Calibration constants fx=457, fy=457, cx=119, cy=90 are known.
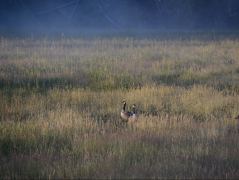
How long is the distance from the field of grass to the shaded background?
1282 inches

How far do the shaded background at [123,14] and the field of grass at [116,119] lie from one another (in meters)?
32.6

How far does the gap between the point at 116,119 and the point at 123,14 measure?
45.5 meters

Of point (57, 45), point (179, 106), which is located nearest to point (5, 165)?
point (179, 106)

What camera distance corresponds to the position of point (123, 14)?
54156 millimetres

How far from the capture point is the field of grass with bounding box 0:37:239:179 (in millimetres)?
6750

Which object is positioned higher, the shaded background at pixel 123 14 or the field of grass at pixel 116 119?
the shaded background at pixel 123 14

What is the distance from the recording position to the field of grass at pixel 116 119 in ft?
22.1

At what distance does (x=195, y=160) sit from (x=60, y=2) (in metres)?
47.0

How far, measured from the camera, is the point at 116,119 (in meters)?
9.73

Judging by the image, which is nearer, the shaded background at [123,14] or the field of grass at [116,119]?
the field of grass at [116,119]

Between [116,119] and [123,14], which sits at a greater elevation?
[123,14]

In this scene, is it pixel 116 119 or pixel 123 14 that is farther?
pixel 123 14

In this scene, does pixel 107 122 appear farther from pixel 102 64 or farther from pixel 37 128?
pixel 102 64

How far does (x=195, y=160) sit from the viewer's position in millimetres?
7043
